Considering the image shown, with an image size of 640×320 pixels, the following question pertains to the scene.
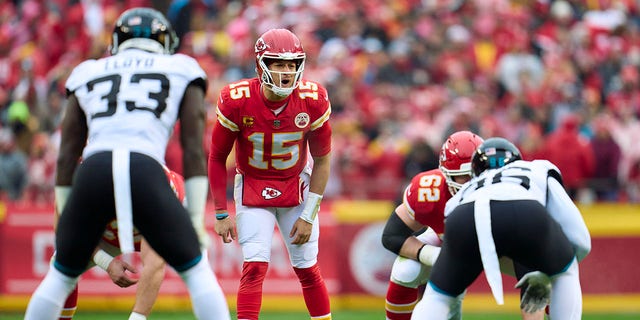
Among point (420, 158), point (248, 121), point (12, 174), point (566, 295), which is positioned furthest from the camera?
point (12, 174)

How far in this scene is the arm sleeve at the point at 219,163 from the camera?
745 cm

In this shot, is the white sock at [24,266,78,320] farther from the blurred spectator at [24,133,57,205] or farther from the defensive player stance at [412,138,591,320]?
the blurred spectator at [24,133,57,205]

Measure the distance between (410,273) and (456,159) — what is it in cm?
84

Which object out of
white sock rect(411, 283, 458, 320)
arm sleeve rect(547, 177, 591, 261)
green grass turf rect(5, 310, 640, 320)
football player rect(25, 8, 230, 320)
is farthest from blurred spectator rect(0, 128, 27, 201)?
arm sleeve rect(547, 177, 591, 261)

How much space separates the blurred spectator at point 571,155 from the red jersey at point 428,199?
20.9 feet

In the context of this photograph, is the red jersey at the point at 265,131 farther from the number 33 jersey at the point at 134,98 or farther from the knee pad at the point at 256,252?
the number 33 jersey at the point at 134,98

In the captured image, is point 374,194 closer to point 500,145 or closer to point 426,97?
point 426,97

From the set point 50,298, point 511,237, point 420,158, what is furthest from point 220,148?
point 420,158

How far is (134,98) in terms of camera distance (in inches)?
230

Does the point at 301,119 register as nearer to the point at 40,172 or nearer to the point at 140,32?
the point at 140,32

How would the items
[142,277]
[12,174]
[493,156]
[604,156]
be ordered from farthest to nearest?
[604,156] → [12,174] → [142,277] → [493,156]

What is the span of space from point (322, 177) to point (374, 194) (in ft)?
19.7

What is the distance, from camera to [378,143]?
48.4ft

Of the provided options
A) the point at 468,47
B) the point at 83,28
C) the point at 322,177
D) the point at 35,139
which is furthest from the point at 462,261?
the point at 83,28
